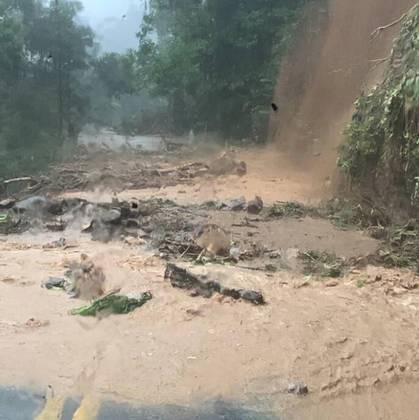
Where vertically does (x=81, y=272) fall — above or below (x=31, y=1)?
below

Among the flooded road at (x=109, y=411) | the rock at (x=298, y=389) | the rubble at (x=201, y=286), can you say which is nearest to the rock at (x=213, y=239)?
the rubble at (x=201, y=286)

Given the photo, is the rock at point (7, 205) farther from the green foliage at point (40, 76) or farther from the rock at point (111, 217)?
the green foliage at point (40, 76)

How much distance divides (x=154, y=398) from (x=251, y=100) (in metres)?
20.4

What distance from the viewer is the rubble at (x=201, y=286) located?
6.25 m

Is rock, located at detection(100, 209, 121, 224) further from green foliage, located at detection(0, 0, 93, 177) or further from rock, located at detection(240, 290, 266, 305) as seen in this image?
green foliage, located at detection(0, 0, 93, 177)

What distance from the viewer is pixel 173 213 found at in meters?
10.8

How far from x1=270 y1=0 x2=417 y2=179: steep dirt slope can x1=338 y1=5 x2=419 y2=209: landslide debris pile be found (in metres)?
2.85

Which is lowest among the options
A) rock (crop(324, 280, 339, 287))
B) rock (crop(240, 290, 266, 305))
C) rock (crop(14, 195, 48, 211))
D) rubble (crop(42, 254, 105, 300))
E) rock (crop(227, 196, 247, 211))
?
rock (crop(14, 195, 48, 211))

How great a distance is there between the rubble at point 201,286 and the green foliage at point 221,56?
15821mm

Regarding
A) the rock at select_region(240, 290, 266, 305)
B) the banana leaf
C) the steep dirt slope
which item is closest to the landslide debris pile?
the rock at select_region(240, 290, 266, 305)

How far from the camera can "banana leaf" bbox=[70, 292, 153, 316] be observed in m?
6.03

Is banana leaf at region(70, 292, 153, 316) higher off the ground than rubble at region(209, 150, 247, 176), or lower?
higher

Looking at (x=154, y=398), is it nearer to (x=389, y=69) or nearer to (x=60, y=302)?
(x=60, y=302)

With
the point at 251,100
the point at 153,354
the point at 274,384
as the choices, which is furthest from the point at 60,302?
the point at 251,100
